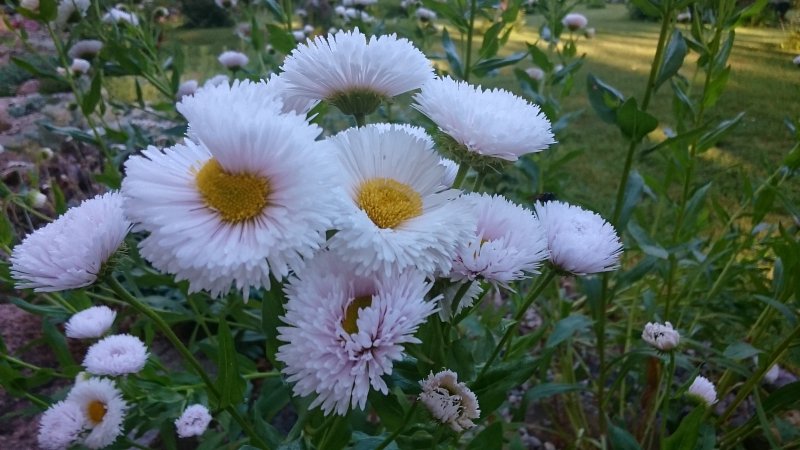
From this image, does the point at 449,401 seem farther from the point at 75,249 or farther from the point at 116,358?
the point at 116,358

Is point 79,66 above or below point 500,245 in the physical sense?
below

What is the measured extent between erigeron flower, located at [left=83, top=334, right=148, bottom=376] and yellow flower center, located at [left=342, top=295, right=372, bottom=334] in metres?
0.40

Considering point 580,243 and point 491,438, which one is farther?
point 491,438

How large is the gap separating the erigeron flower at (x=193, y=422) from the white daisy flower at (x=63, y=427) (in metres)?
0.11

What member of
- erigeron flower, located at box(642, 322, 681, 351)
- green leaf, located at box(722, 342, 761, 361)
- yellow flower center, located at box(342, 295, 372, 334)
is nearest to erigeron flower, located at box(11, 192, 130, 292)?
yellow flower center, located at box(342, 295, 372, 334)

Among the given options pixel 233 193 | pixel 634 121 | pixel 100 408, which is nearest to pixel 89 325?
pixel 100 408

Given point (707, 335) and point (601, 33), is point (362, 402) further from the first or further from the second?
point (601, 33)

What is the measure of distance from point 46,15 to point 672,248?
1.13 metres

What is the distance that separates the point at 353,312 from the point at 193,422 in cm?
45

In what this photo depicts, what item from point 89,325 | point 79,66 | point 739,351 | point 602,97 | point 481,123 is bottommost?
point 739,351

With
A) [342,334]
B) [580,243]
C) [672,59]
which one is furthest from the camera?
[672,59]

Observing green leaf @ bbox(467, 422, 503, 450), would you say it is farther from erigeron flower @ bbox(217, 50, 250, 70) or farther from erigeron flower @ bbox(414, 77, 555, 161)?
erigeron flower @ bbox(217, 50, 250, 70)

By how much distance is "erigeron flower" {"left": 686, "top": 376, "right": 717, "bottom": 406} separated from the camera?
0.73m

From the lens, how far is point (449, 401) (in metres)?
0.42
